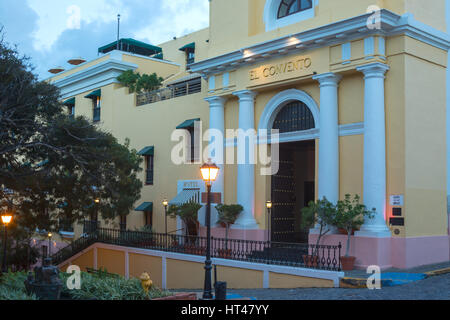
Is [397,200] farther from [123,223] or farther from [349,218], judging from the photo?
[123,223]

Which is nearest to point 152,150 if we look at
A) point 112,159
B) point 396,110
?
point 112,159

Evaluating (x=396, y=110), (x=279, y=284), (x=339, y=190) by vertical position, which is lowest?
(x=279, y=284)

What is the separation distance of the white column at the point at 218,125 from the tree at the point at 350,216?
6561mm

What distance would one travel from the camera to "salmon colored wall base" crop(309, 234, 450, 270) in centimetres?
1620

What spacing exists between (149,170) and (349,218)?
1414cm

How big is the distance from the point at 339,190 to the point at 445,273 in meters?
4.27

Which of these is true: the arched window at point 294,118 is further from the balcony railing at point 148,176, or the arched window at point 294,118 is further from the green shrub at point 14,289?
the green shrub at point 14,289

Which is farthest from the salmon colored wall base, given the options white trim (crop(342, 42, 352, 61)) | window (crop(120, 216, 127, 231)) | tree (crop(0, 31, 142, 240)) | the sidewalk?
window (crop(120, 216, 127, 231))

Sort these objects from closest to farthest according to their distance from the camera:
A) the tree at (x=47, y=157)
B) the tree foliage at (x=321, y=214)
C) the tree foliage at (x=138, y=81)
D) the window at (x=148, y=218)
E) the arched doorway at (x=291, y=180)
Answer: the tree foliage at (x=321, y=214) → the tree at (x=47, y=157) → the arched doorway at (x=291, y=180) → the window at (x=148, y=218) → the tree foliage at (x=138, y=81)

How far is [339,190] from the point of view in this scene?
59.6ft

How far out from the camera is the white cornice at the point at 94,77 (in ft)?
102

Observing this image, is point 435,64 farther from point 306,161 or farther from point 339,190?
point 306,161

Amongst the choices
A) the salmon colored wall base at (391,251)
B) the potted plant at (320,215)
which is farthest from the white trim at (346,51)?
the salmon colored wall base at (391,251)

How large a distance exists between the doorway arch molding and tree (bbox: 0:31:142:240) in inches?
243
